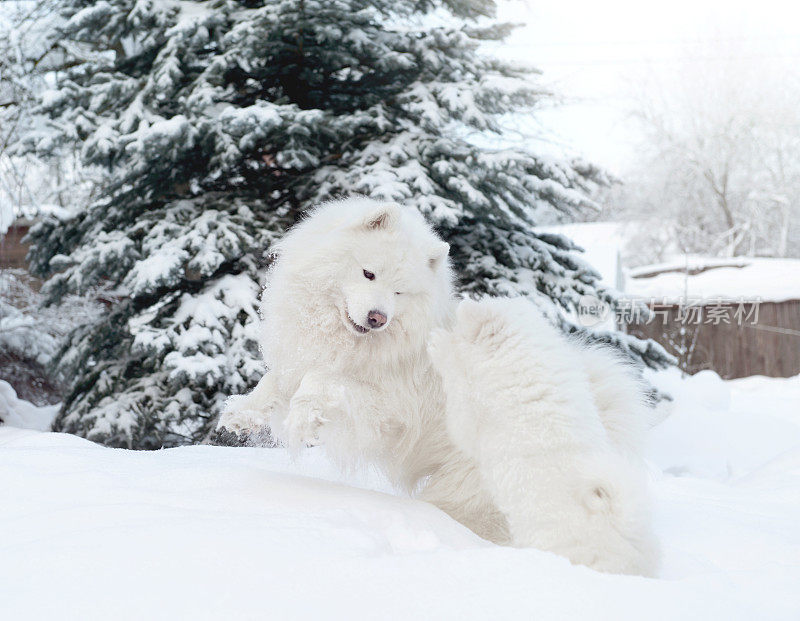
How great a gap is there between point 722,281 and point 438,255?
46.4ft

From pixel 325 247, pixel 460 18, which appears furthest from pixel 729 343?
pixel 325 247

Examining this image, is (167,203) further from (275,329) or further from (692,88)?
(692,88)

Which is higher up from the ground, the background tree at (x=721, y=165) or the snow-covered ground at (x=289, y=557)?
the snow-covered ground at (x=289, y=557)

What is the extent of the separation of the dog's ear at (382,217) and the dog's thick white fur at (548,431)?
64 cm

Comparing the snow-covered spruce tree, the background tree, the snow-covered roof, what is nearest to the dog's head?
the snow-covered spruce tree

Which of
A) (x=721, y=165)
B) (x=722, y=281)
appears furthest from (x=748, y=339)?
(x=721, y=165)

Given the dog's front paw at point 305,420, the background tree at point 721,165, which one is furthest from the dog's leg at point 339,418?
the background tree at point 721,165

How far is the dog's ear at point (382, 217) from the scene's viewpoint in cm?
269

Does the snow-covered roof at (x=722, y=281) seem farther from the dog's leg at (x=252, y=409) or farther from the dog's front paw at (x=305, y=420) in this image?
the dog's front paw at (x=305, y=420)

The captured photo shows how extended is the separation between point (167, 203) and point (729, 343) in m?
12.1

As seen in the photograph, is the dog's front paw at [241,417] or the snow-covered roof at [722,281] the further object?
the snow-covered roof at [722,281]

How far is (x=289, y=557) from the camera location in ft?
5.30

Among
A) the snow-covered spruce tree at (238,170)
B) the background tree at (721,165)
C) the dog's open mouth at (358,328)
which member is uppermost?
the dog's open mouth at (358,328)

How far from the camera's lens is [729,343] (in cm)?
1413
